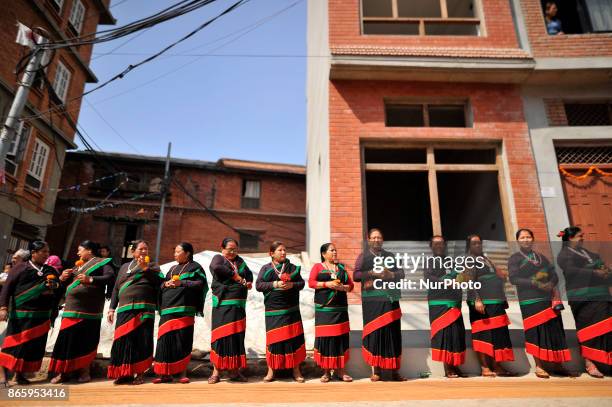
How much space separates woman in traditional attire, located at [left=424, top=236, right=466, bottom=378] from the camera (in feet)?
14.3

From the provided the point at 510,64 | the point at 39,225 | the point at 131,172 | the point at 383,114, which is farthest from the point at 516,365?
the point at 131,172

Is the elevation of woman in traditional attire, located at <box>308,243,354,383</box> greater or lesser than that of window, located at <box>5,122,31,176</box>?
lesser

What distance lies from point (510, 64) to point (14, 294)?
8.48 metres

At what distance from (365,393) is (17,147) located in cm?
1358

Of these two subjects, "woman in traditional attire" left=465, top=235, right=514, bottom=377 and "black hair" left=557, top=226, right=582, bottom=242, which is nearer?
"woman in traditional attire" left=465, top=235, right=514, bottom=377

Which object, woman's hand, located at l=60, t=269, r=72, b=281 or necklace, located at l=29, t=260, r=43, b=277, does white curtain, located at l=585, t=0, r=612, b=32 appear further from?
necklace, located at l=29, t=260, r=43, b=277

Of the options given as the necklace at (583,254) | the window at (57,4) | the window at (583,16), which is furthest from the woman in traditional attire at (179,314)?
the window at (57,4)

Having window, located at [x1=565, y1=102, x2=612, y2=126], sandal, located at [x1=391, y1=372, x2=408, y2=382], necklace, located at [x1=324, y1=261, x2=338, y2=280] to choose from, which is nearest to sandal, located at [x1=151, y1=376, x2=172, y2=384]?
necklace, located at [x1=324, y1=261, x2=338, y2=280]

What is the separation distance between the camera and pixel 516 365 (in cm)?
455

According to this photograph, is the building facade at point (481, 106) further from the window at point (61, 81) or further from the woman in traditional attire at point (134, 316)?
the window at point (61, 81)

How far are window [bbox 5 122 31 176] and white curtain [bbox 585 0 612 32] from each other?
1531cm

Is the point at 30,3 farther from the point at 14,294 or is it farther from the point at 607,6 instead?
the point at 607,6

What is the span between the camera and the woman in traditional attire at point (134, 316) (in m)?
4.22

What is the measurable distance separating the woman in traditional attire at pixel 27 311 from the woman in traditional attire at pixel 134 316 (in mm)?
774
